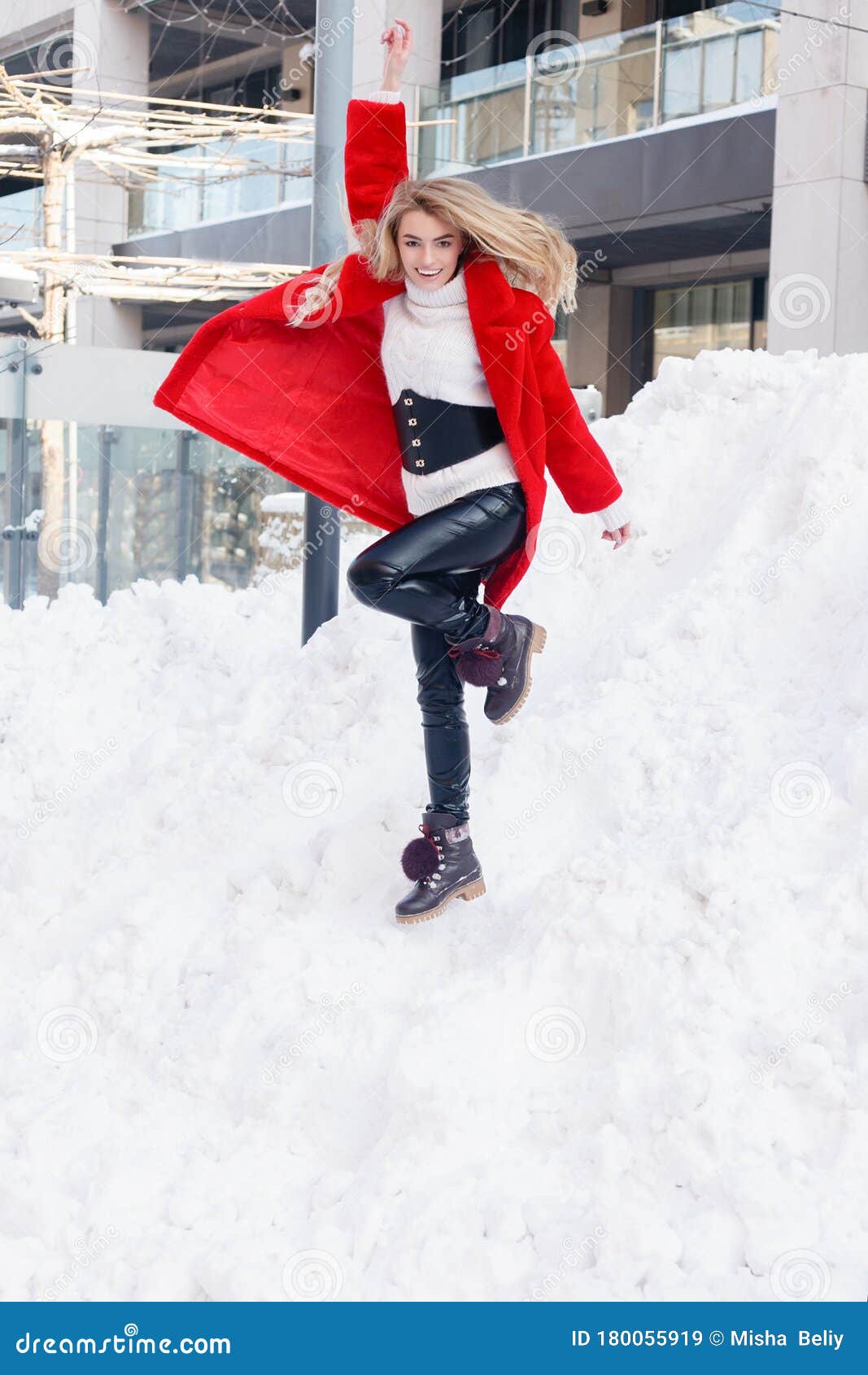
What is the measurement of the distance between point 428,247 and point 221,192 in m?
16.0

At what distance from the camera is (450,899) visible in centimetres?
347

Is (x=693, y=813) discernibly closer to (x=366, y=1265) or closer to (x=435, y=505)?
(x=435, y=505)

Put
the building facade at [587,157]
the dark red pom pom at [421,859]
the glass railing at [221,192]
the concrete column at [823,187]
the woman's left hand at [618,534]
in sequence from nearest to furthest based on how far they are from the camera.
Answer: the dark red pom pom at [421,859], the woman's left hand at [618,534], the concrete column at [823,187], the building facade at [587,157], the glass railing at [221,192]

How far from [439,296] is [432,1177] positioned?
6.86ft

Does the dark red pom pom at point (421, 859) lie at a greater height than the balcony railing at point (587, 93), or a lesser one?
lesser

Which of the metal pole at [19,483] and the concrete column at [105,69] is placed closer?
the metal pole at [19,483]

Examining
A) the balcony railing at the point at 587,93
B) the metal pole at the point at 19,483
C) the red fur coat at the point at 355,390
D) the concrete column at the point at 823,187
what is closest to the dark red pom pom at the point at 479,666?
the red fur coat at the point at 355,390

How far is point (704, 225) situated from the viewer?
45.8 ft

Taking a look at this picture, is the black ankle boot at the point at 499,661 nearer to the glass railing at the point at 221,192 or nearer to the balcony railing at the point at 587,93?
the balcony railing at the point at 587,93

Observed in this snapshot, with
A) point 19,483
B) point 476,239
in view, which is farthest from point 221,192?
point 476,239

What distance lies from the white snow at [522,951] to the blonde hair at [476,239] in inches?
50.4

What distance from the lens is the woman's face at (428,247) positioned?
10.7 ft

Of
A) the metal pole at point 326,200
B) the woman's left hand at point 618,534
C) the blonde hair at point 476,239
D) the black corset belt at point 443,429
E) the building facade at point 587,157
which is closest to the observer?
the blonde hair at point 476,239

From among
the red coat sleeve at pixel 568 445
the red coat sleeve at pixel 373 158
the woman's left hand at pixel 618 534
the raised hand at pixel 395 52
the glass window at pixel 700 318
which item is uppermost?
the glass window at pixel 700 318
